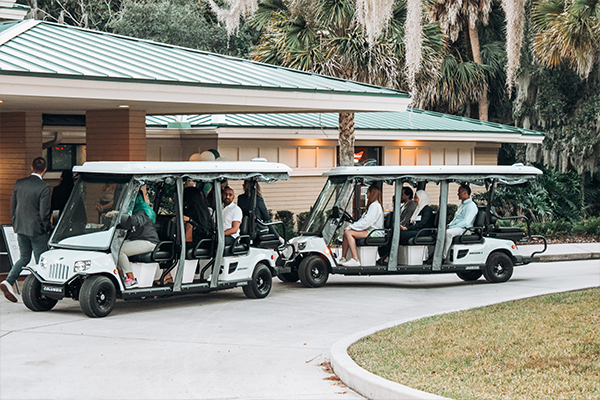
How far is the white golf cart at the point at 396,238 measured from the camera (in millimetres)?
12867

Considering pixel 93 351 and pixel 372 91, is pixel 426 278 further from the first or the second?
pixel 93 351

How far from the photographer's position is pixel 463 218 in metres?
13.5

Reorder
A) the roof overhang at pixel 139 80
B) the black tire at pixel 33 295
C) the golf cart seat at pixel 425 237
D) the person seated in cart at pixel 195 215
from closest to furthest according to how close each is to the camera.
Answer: the black tire at pixel 33 295
the person seated in cart at pixel 195 215
the roof overhang at pixel 139 80
the golf cart seat at pixel 425 237

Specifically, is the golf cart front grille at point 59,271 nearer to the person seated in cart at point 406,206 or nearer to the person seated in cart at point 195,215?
the person seated in cart at point 195,215

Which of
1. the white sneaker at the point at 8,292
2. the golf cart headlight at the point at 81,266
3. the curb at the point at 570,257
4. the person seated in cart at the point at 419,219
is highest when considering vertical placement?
the person seated in cart at the point at 419,219

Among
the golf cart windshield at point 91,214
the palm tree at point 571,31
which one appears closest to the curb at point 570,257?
the palm tree at point 571,31

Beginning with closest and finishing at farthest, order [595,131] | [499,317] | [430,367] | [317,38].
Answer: [430,367], [499,317], [317,38], [595,131]

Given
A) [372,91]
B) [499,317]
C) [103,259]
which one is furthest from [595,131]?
[103,259]

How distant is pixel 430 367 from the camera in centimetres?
695

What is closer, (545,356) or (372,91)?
(545,356)

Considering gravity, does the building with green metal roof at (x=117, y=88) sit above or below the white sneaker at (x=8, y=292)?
above

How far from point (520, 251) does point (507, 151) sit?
14.3m

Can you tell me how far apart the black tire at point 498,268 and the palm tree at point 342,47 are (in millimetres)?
6132

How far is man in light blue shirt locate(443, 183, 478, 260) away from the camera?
43.5 ft
